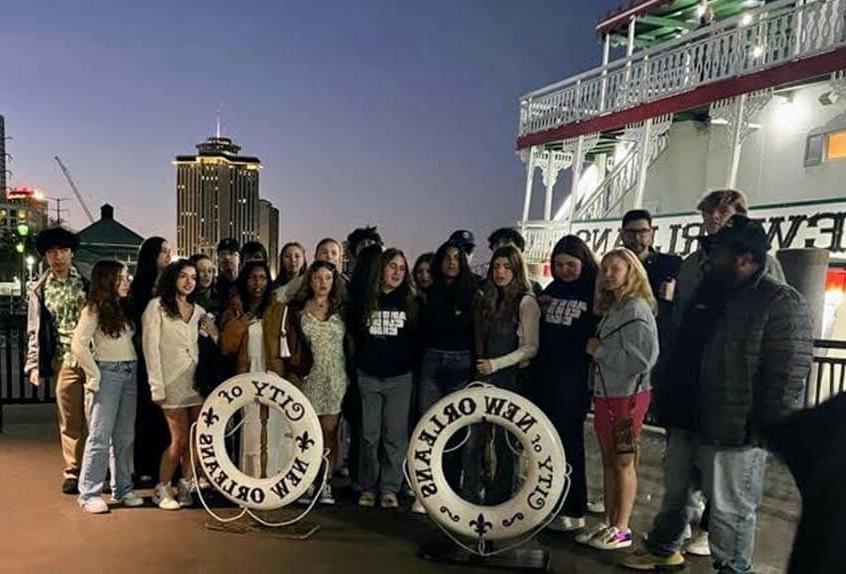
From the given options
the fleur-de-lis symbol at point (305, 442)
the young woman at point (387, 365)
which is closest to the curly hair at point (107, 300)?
the fleur-de-lis symbol at point (305, 442)

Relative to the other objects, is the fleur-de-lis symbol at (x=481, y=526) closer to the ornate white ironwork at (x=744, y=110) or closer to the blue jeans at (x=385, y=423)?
the blue jeans at (x=385, y=423)

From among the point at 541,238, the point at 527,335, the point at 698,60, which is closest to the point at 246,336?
the point at 527,335

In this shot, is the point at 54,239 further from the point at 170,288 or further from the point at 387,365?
the point at 387,365

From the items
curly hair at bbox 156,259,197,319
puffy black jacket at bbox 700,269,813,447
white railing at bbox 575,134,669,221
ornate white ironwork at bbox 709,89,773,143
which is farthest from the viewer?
white railing at bbox 575,134,669,221

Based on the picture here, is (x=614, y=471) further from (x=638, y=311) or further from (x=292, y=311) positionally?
(x=292, y=311)

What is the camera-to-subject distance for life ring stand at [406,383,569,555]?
11.7 ft

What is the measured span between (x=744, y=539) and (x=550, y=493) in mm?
968

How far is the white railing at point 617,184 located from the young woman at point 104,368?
31.6 feet

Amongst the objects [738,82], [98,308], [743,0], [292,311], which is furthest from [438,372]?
[743,0]

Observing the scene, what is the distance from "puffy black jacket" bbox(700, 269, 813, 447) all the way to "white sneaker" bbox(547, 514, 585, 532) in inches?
48.7

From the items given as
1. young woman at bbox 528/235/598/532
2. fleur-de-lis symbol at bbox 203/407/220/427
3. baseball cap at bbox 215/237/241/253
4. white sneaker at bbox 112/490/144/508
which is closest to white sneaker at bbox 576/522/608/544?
young woman at bbox 528/235/598/532

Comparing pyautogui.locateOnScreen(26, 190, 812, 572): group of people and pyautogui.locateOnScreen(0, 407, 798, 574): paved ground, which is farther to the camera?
pyautogui.locateOnScreen(26, 190, 812, 572): group of people

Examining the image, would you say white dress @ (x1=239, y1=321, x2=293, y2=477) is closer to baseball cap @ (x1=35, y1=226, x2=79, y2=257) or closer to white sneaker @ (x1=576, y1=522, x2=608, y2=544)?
baseball cap @ (x1=35, y1=226, x2=79, y2=257)

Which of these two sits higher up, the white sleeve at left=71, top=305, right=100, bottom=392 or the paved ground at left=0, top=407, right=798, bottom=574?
the white sleeve at left=71, top=305, right=100, bottom=392
